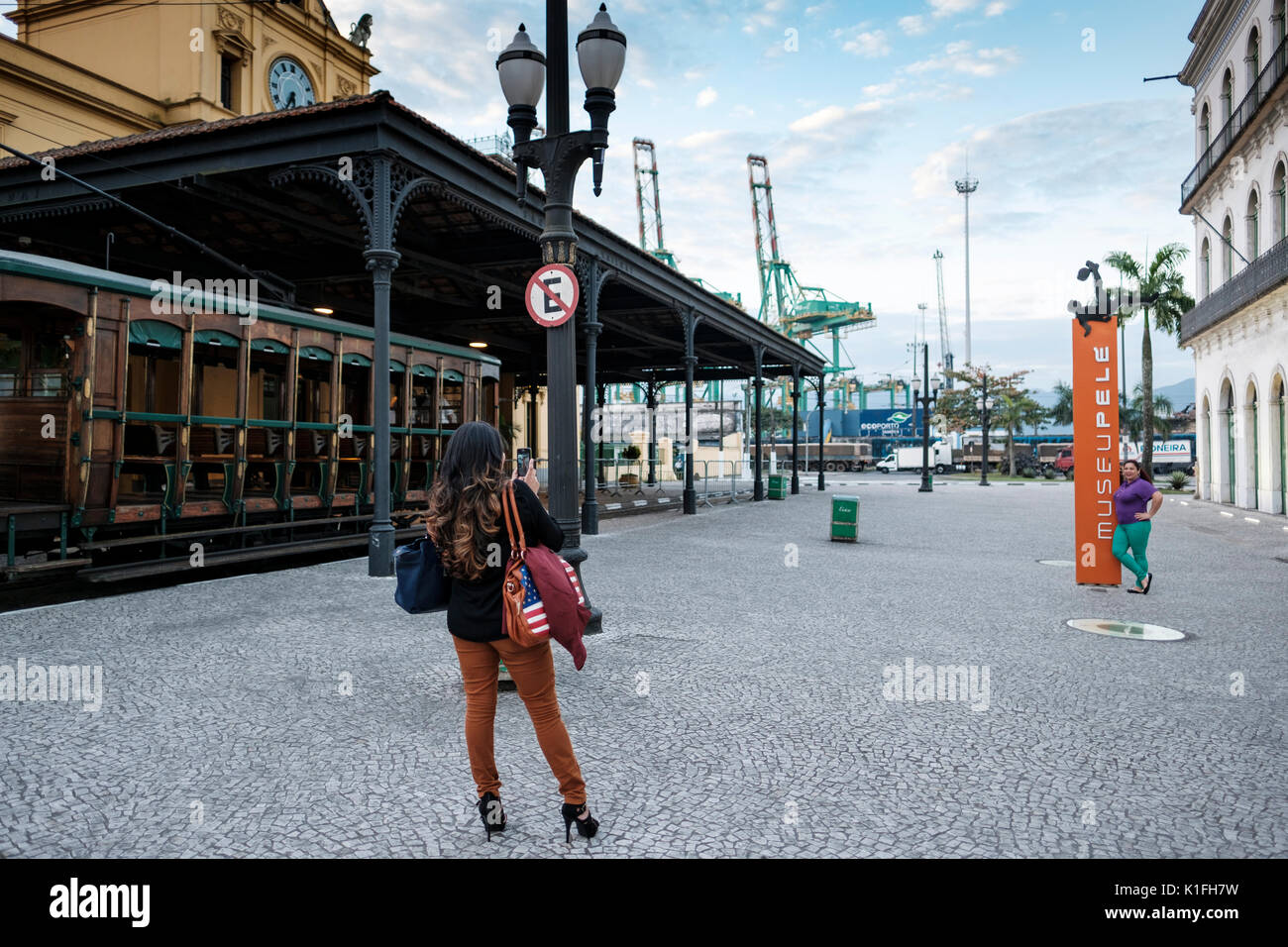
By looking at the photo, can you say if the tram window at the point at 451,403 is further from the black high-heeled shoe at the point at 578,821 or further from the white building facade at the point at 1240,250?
the white building facade at the point at 1240,250

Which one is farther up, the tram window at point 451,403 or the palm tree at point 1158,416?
the palm tree at point 1158,416

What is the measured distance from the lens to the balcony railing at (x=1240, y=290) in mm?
16656

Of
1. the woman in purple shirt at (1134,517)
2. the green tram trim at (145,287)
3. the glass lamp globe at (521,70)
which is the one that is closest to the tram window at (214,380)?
the green tram trim at (145,287)

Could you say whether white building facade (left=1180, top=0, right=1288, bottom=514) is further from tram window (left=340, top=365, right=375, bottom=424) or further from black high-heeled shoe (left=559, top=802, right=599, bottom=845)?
black high-heeled shoe (left=559, top=802, right=599, bottom=845)

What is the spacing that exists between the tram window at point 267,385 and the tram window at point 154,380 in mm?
861

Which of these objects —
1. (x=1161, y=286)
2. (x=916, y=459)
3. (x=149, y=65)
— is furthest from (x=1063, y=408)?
(x=149, y=65)

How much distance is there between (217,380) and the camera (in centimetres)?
968

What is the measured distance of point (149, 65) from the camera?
2341 centimetres

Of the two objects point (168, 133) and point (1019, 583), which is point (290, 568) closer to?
point (168, 133)

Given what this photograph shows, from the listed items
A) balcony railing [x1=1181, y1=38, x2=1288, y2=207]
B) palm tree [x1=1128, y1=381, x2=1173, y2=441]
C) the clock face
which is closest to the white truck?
palm tree [x1=1128, y1=381, x2=1173, y2=441]

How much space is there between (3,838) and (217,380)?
7.54 metres

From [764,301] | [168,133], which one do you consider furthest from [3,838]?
[764,301]

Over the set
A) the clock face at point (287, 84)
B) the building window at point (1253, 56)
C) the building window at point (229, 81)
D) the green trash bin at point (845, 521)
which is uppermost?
the clock face at point (287, 84)
